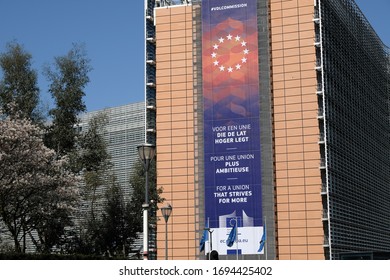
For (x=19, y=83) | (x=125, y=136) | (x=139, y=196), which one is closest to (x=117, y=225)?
(x=139, y=196)

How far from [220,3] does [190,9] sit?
5.61 m

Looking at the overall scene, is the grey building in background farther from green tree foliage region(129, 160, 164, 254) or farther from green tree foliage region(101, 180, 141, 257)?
green tree foliage region(101, 180, 141, 257)

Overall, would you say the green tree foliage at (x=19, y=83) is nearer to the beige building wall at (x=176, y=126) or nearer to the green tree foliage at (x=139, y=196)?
the green tree foliage at (x=139, y=196)

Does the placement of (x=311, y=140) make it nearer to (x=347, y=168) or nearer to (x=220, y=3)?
(x=347, y=168)

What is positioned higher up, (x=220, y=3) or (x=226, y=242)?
(x=220, y=3)

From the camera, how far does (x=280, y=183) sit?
88.9m

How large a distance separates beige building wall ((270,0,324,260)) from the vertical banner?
3000mm

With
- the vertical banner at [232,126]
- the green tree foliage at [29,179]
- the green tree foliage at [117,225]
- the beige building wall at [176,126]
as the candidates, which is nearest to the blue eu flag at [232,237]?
the vertical banner at [232,126]

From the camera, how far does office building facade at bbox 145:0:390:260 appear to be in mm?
87812

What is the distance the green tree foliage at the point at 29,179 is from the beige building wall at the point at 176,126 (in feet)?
106

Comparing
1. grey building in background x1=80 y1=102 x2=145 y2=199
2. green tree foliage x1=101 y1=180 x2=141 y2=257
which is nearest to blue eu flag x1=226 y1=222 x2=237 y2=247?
green tree foliage x1=101 y1=180 x2=141 y2=257

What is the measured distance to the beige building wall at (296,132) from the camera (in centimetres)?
8719
